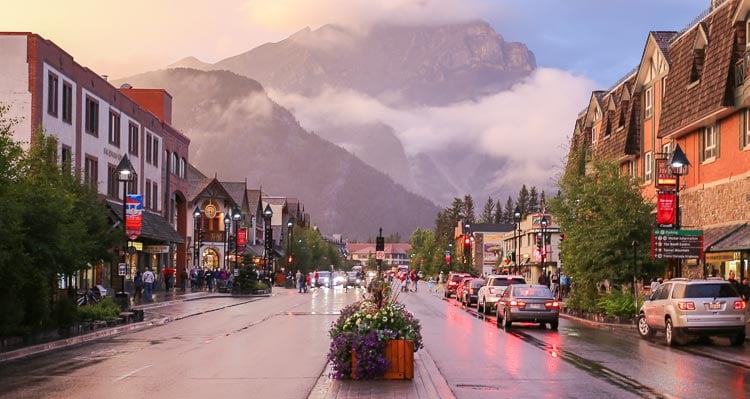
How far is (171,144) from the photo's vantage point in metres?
73.6

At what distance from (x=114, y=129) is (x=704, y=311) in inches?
1638

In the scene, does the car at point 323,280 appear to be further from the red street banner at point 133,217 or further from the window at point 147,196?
the red street banner at point 133,217

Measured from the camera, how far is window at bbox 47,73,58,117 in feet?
147

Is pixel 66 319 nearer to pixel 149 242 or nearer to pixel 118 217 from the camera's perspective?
pixel 118 217

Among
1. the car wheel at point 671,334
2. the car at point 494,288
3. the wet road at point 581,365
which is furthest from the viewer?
the car at point 494,288

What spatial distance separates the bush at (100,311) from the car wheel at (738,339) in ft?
62.2

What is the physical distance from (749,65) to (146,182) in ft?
142

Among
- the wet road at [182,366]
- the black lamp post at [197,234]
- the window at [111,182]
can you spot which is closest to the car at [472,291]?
the window at [111,182]

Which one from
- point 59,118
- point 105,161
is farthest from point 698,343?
point 105,161

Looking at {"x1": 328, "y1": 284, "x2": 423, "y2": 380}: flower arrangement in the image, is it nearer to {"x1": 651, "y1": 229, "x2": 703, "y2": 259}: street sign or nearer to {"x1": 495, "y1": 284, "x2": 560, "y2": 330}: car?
{"x1": 495, "y1": 284, "x2": 560, "y2": 330}: car

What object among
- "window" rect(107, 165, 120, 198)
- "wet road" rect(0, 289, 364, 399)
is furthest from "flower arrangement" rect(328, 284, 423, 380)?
"window" rect(107, 165, 120, 198)

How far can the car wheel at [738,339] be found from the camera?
24656 millimetres

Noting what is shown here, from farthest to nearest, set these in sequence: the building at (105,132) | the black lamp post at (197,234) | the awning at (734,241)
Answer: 1. the black lamp post at (197,234)
2. the building at (105,132)
3. the awning at (734,241)

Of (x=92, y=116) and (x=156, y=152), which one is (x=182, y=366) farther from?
(x=156, y=152)
